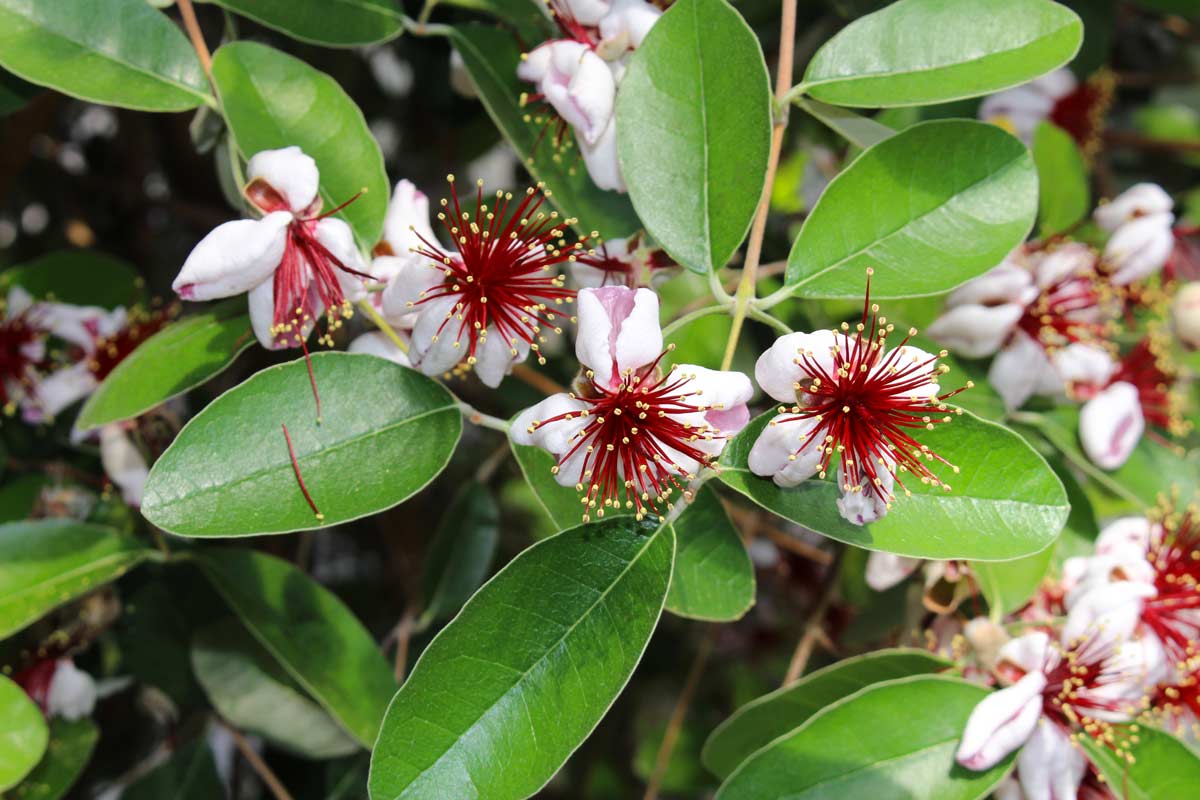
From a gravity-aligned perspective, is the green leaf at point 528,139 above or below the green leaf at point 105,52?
below

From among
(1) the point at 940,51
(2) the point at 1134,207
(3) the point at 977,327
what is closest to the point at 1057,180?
(2) the point at 1134,207

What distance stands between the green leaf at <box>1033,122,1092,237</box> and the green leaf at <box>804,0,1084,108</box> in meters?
0.50

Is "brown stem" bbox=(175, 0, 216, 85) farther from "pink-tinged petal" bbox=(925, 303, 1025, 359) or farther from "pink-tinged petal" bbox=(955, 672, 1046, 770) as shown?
"pink-tinged petal" bbox=(955, 672, 1046, 770)

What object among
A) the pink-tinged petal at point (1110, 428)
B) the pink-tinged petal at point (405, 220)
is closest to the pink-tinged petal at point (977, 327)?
the pink-tinged petal at point (1110, 428)

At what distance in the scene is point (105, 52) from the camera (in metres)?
1.08

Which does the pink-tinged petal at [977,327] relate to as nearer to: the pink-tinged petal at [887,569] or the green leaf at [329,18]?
the pink-tinged petal at [887,569]

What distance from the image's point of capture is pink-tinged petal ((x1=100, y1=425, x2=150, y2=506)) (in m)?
1.30

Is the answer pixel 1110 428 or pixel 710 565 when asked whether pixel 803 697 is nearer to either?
pixel 710 565

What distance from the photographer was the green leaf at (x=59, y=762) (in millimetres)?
1304

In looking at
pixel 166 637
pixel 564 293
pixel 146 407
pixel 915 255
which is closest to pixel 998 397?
pixel 915 255

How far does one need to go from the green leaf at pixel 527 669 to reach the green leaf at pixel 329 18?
624 millimetres

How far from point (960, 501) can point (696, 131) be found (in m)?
0.40

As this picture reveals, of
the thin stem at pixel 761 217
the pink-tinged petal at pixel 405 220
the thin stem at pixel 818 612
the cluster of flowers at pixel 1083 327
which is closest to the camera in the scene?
the thin stem at pixel 761 217

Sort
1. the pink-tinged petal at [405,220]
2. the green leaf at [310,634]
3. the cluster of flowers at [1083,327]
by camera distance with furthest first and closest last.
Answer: the cluster of flowers at [1083,327] → the green leaf at [310,634] → the pink-tinged petal at [405,220]
